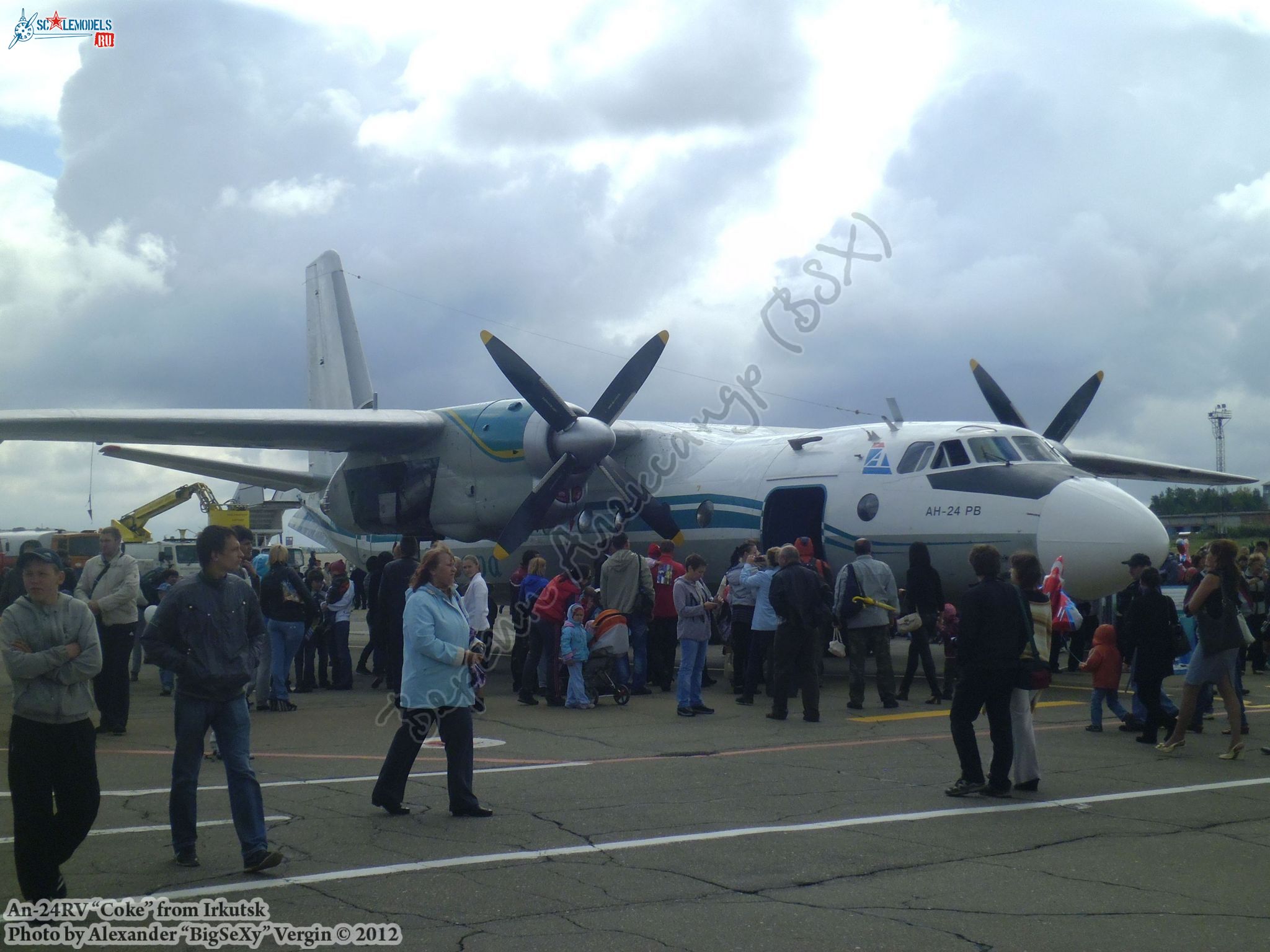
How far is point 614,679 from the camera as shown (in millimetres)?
12250

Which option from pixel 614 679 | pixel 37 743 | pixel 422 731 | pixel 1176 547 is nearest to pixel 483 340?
pixel 614 679

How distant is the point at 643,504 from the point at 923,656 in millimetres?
5491

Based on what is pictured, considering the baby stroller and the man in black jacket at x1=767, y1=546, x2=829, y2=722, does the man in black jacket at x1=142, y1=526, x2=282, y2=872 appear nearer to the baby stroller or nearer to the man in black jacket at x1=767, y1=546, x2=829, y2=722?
the man in black jacket at x1=767, y1=546, x2=829, y2=722

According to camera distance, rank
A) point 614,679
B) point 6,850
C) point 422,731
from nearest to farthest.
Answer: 1. point 6,850
2. point 422,731
3. point 614,679

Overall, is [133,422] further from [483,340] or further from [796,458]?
[796,458]

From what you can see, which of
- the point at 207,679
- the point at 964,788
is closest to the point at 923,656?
the point at 964,788

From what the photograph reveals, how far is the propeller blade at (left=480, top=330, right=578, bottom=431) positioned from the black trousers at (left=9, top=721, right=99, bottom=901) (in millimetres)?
11016

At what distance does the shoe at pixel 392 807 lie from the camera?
6.57 metres

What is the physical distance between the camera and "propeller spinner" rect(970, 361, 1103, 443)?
17.4m

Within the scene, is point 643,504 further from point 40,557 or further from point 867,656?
point 40,557

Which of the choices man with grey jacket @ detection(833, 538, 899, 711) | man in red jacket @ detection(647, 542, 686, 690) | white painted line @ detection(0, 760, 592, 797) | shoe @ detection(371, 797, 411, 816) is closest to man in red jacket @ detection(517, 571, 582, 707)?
man in red jacket @ detection(647, 542, 686, 690)

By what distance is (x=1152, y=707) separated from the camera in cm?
917

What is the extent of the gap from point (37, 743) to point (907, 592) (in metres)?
9.38

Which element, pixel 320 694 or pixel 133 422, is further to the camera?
pixel 133 422
